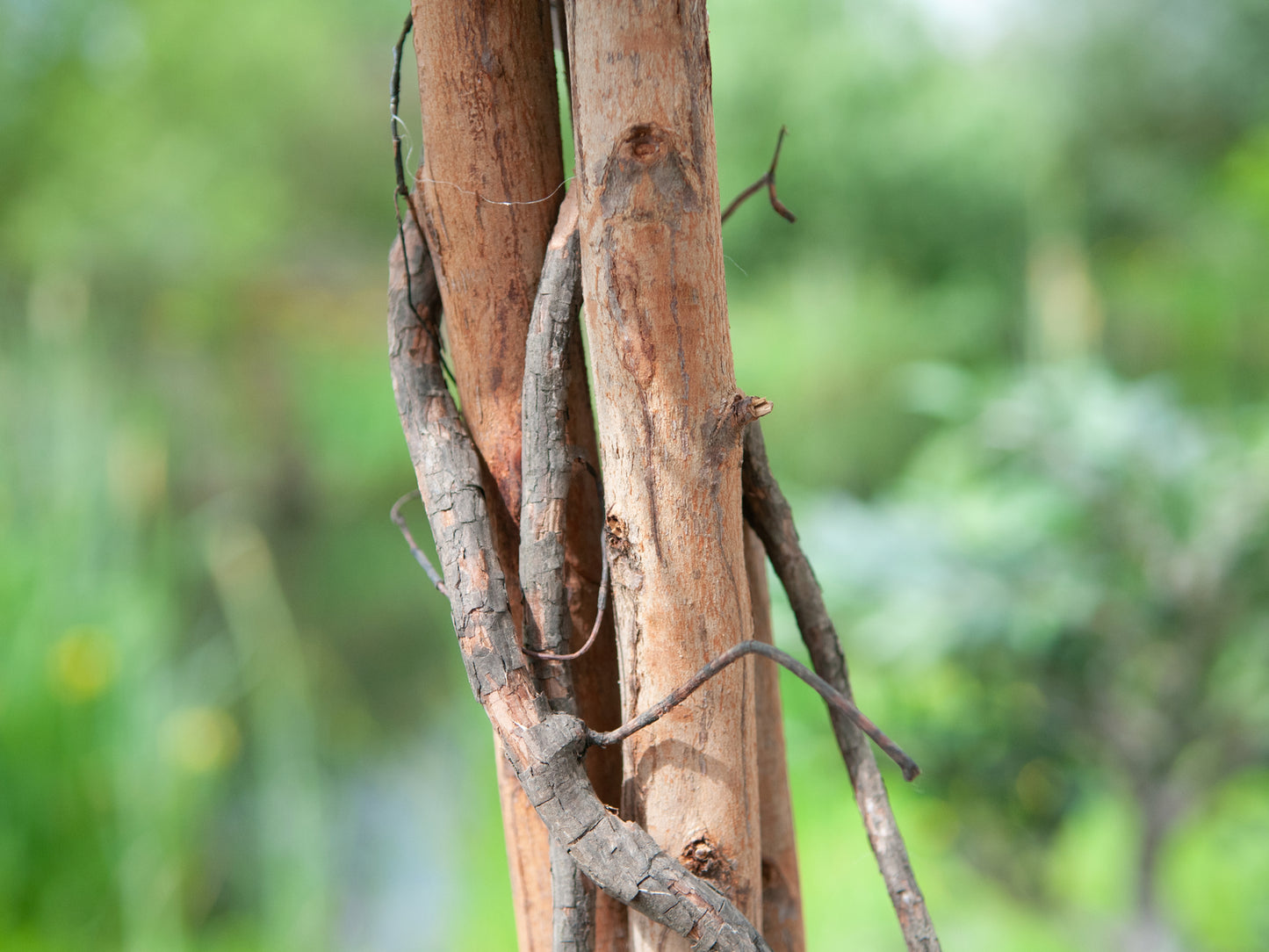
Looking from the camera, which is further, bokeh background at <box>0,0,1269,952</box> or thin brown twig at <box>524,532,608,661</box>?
bokeh background at <box>0,0,1269,952</box>

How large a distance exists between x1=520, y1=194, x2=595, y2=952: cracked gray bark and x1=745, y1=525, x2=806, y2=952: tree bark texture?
0.26 ft

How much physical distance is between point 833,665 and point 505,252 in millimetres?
182

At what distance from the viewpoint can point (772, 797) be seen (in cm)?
34

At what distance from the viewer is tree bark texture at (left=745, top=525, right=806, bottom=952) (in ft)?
1.09

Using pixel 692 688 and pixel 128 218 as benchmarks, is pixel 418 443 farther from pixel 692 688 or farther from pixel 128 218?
pixel 128 218

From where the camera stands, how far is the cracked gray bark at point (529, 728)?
26 centimetres

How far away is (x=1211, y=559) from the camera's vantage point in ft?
3.26

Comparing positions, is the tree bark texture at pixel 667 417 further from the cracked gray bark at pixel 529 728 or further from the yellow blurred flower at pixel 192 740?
the yellow blurred flower at pixel 192 740

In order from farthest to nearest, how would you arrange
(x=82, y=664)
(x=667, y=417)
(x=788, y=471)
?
(x=788, y=471) < (x=82, y=664) < (x=667, y=417)

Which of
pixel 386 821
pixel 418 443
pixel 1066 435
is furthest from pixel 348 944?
pixel 418 443

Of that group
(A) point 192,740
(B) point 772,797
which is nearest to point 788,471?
(A) point 192,740

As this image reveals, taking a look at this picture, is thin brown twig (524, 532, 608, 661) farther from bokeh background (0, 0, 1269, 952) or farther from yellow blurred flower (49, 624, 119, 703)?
yellow blurred flower (49, 624, 119, 703)

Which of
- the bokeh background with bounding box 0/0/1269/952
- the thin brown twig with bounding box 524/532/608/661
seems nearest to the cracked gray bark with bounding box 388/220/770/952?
the thin brown twig with bounding box 524/532/608/661

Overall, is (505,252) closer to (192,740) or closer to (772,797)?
(772,797)
